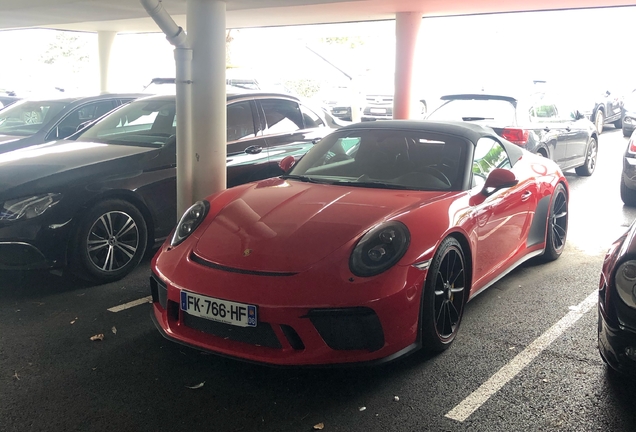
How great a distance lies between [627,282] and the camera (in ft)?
9.73

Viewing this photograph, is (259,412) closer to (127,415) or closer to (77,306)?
(127,415)

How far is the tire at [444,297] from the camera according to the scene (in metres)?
3.52

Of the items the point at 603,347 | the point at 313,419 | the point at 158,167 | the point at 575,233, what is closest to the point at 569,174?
the point at 575,233

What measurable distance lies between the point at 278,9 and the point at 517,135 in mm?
4343

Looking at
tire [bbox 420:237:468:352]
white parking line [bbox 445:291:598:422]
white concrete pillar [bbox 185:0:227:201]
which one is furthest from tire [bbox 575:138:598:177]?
tire [bbox 420:237:468:352]

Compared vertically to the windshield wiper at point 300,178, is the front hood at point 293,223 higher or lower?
lower

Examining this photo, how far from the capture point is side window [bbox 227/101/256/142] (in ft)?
21.8

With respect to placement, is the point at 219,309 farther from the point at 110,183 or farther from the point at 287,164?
the point at 110,183

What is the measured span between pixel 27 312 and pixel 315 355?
8.00ft

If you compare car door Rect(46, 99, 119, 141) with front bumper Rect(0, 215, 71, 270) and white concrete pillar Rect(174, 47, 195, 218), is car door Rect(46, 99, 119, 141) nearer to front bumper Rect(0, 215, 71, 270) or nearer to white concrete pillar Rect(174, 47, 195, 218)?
white concrete pillar Rect(174, 47, 195, 218)

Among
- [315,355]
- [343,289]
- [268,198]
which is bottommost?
[315,355]

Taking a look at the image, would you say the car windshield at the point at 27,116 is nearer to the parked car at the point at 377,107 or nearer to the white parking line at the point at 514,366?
the white parking line at the point at 514,366

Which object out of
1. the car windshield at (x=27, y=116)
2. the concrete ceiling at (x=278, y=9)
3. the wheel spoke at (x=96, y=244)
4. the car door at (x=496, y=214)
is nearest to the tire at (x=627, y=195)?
the concrete ceiling at (x=278, y=9)

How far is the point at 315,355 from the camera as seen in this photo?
127 inches
